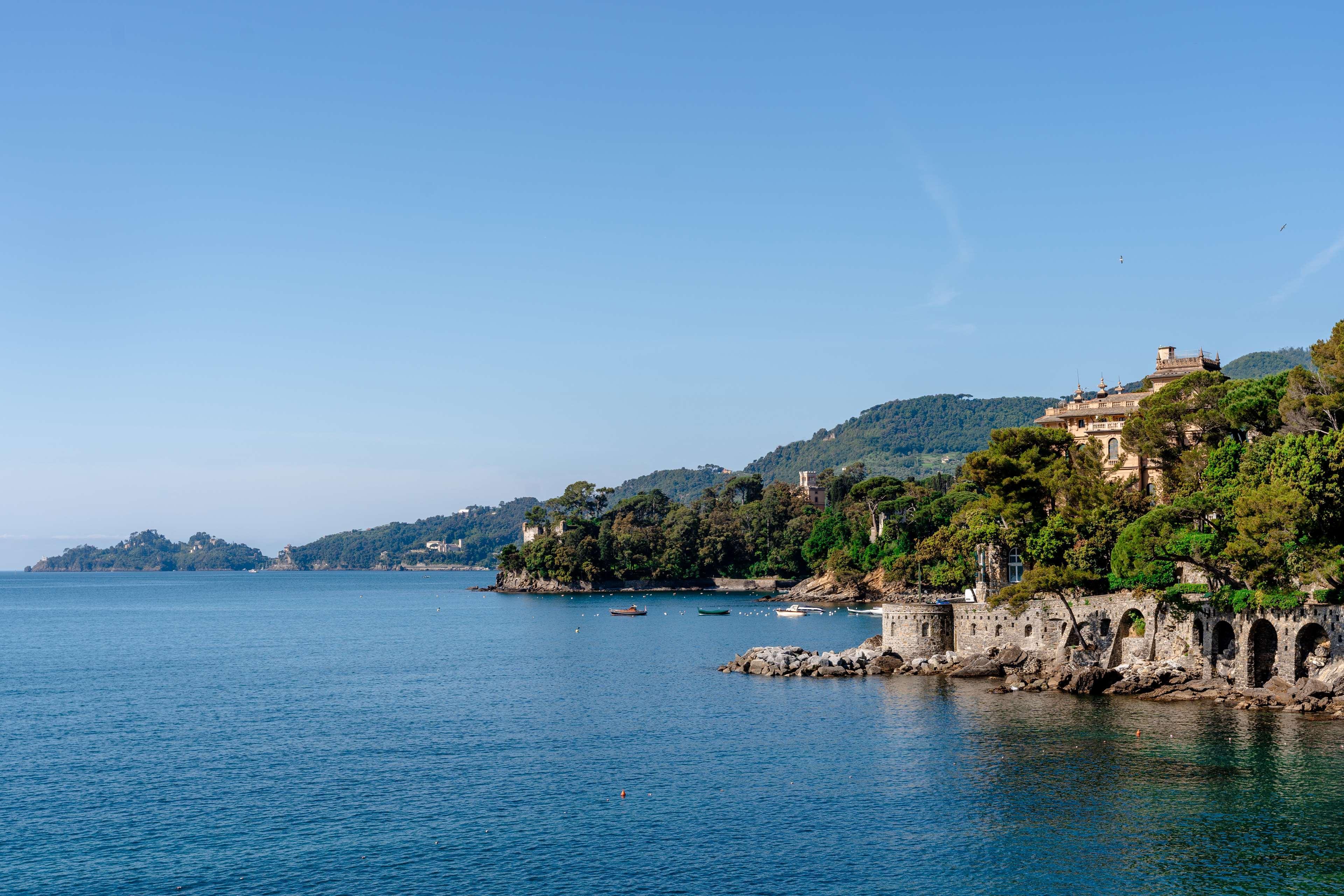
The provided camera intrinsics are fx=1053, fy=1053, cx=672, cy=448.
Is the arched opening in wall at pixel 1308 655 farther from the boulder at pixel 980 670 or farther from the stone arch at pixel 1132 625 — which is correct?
the boulder at pixel 980 670

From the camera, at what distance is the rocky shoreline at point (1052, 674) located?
54312 millimetres

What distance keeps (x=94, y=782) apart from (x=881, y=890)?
3426 cm

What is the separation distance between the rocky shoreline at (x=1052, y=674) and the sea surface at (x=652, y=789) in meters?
1.52

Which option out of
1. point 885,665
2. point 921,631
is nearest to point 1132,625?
point 921,631

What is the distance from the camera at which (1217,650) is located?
6075cm

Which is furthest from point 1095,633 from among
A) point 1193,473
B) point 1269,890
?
point 1269,890

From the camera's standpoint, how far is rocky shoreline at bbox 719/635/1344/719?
54.3 meters

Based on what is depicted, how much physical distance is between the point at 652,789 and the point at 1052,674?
3293cm

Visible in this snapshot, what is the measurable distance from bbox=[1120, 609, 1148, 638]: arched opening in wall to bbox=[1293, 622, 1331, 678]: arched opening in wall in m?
10.2

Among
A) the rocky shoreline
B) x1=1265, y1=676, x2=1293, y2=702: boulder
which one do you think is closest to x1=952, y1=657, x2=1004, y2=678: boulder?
the rocky shoreline

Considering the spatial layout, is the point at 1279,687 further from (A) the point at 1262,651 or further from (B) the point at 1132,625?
(B) the point at 1132,625

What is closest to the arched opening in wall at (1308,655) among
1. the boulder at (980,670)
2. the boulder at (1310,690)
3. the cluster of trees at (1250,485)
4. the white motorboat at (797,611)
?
the boulder at (1310,690)

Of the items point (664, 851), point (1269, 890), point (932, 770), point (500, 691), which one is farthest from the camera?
point (500, 691)

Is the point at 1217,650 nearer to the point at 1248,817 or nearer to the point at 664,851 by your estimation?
the point at 1248,817
